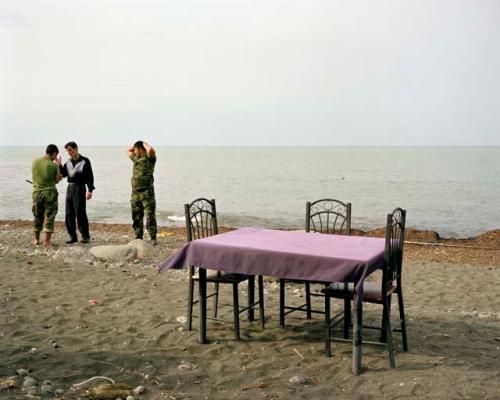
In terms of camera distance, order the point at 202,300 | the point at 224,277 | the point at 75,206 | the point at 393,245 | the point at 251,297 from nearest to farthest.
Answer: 1. the point at 393,245
2. the point at 202,300
3. the point at 224,277
4. the point at 251,297
5. the point at 75,206

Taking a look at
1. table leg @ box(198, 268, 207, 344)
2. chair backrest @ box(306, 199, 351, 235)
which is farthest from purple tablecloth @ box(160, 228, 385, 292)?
chair backrest @ box(306, 199, 351, 235)

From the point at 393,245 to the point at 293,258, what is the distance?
0.97 meters

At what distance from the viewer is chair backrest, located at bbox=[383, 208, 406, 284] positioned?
203 inches

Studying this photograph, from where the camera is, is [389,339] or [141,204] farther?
[141,204]

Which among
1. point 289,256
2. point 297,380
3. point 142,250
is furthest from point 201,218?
point 142,250

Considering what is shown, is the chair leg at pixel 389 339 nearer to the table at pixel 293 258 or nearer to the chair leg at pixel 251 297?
the table at pixel 293 258

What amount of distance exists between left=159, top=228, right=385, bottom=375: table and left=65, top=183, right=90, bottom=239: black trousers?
6.70 m

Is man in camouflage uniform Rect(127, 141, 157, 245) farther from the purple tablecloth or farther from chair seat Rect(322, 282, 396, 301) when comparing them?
chair seat Rect(322, 282, 396, 301)

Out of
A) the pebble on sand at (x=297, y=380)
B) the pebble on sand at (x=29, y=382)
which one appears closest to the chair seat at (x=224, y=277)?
the pebble on sand at (x=297, y=380)

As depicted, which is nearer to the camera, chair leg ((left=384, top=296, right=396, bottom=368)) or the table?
the table

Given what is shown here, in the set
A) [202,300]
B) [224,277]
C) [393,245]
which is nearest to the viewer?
[393,245]

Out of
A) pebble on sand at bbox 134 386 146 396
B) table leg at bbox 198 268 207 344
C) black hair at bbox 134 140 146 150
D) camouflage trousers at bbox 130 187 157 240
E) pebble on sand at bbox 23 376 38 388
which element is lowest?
pebble on sand at bbox 134 386 146 396

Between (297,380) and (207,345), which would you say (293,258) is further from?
(207,345)

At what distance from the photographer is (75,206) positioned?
39.4ft
